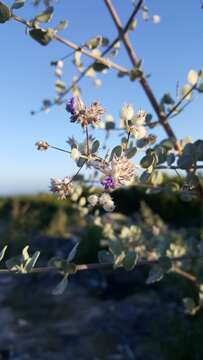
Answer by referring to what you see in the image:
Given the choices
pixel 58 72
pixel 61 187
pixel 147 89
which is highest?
pixel 58 72

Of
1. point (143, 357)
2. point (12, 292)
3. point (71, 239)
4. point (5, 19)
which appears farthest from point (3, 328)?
point (5, 19)

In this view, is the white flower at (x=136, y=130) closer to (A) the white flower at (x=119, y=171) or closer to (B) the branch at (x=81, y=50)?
(A) the white flower at (x=119, y=171)

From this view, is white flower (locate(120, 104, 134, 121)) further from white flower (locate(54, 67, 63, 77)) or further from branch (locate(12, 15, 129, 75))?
white flower (locate(54, 67, 63, 77))

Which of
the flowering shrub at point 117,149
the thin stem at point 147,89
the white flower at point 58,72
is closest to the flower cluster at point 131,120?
the flowering shrub at point 117,149

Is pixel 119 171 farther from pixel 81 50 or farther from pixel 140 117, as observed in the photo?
pixel 81 50

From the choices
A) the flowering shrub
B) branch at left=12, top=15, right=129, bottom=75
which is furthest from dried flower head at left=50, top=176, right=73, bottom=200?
branch at left=12, top=15, right=129, bottom=75

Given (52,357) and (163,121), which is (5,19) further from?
(52,357)

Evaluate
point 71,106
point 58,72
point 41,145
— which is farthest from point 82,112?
point 58,72

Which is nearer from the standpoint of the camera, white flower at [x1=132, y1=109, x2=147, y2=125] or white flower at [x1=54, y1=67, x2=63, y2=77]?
white flower at [x1=132, y1=109, x2=147, y2=125]
